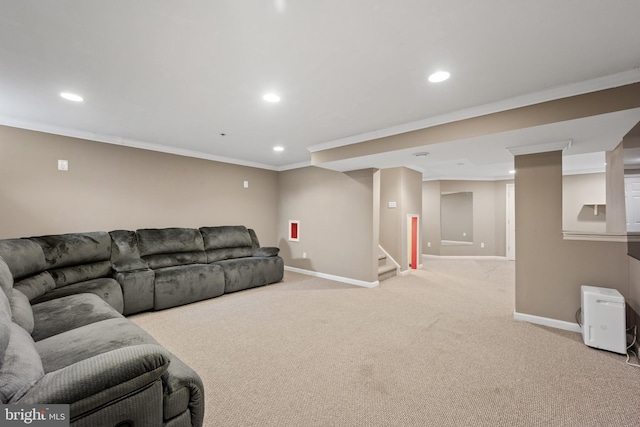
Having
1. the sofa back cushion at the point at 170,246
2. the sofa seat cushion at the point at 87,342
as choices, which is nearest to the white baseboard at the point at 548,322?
the sofa seat cushion at the point at 87,342

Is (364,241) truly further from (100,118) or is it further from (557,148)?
(100,118)

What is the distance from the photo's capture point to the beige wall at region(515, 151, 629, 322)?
2924 millimetres

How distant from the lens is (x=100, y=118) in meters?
3.34

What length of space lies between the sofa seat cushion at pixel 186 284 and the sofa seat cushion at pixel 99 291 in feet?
1.47

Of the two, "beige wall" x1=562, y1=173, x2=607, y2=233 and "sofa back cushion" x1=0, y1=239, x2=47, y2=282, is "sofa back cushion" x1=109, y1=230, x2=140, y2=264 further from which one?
"beige wall" x1=562, y1=173, x2=607, y2=233

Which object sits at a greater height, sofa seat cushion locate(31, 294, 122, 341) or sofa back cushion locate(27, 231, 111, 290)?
sofa back cushion locate(27, 231, 111, 290)

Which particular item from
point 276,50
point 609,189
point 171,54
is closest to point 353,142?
point 276,50

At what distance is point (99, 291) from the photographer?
119 inches

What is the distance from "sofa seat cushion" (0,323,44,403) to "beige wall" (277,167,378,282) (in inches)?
169

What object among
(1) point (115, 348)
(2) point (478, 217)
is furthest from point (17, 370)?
(2) point (478, 217)

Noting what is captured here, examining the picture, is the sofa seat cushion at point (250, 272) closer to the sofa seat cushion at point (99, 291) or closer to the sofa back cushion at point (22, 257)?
the sofa seat cushion at point (99, 291)
